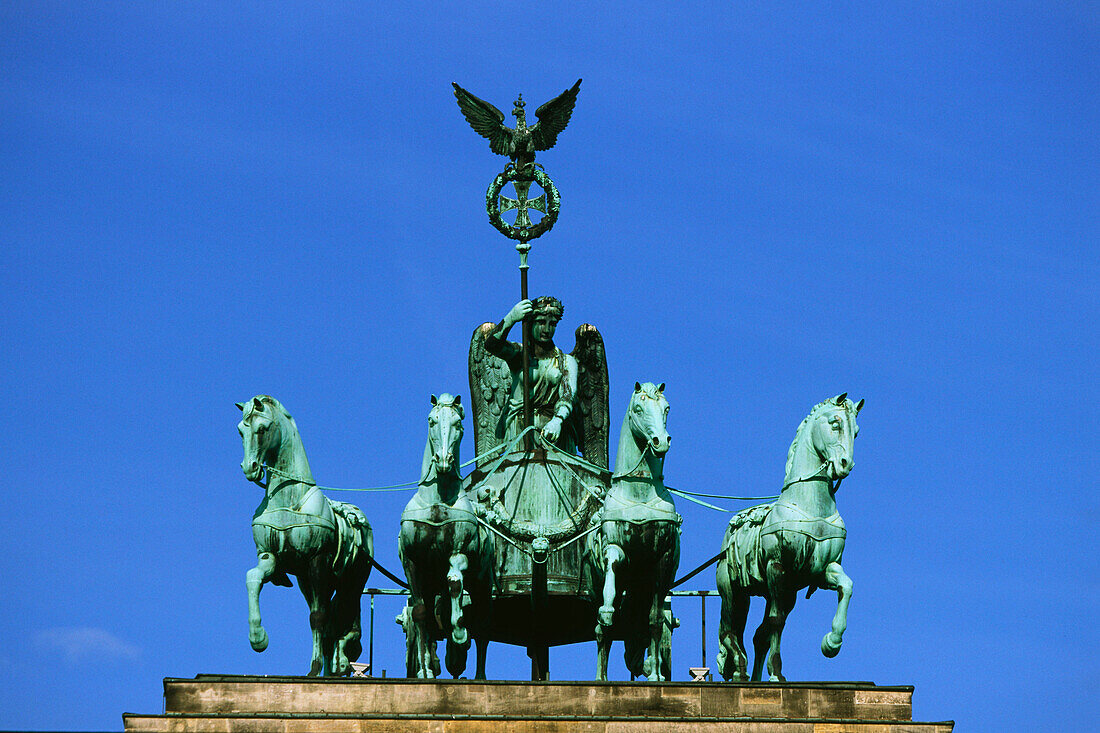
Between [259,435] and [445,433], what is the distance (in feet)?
7.82

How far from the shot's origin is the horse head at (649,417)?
1313 inches

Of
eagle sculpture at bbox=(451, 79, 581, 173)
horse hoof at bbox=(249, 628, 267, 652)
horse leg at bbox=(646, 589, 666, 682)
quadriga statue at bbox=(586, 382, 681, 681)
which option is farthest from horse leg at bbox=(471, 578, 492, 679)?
eagle sculpture at bbox=(451, 79, 581, 173)

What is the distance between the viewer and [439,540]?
33812 millimetres

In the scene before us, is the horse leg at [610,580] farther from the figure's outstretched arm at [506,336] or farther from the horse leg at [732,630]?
the figure's outstretched arm at [506,336]

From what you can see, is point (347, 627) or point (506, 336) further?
point (506, 336)

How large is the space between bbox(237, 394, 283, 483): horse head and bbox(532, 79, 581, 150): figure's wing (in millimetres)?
6119

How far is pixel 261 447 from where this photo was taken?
3450 centimetres

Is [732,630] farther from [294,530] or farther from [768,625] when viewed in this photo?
[294,530]

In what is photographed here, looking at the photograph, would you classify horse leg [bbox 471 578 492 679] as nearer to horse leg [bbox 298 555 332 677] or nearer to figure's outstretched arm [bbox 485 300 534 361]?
horse leg [bbox 298 555 332 677]

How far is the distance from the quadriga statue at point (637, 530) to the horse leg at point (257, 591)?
3666mm

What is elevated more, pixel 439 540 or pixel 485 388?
pixel 485 388

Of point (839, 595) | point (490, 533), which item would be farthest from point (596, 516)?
point (839, 595)

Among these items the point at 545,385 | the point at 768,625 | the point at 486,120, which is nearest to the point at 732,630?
the point at 768,625

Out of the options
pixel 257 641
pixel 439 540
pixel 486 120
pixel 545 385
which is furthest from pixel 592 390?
pixel 257 641
